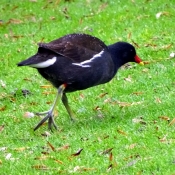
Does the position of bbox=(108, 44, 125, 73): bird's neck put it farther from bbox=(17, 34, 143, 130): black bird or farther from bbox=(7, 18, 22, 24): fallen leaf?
bbox=(7, 18, 22, 24): fallen leaf

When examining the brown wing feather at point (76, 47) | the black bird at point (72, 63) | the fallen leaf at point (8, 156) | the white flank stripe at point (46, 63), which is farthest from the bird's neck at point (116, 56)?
the fallen leaf at point (8, 156)

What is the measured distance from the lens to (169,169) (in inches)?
264

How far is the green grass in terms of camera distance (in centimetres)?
741

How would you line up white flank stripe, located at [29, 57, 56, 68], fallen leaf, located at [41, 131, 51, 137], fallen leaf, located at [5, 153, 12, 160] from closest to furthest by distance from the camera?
1. fallen leaf, located at [5, 153, 12, 160]
2. white flank stripe, located at [29, 57, 56, 68]
3. fallen leaf, located at [41, 131, 51, 137]

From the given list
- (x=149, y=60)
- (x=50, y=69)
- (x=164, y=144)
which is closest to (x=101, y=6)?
(x=149, y=60)

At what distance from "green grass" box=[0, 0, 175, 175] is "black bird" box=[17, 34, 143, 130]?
567mm

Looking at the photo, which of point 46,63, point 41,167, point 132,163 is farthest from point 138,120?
point 41,167

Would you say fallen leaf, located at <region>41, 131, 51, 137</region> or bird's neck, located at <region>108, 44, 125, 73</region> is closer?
fallen leaf, located at <region>41, 131, 51, 137</region>

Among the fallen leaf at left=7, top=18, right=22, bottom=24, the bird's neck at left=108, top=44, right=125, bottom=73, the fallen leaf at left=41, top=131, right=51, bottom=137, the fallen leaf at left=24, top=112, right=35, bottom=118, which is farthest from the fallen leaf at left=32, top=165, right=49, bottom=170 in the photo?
the fallen leaf at left=7, top=18, right=22, bottom=24

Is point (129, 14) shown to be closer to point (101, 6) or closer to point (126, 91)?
point (101, 6)

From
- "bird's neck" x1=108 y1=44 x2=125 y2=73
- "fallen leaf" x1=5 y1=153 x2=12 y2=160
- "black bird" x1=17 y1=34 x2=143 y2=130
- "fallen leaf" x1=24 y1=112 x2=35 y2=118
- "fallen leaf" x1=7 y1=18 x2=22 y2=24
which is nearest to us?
"fallen leaf" x1=5 y1=153 x2=12 y2=160

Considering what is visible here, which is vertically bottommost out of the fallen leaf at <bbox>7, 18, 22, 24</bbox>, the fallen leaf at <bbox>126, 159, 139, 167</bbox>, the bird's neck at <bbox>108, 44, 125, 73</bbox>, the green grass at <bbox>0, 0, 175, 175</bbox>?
the fallen leaf at <bbox>7, 18, 22, 24</bbox>

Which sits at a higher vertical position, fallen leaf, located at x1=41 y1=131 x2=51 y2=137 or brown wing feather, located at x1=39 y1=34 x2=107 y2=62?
brown wing feather, located at x1=39 y1=34 x2=107 y2=62

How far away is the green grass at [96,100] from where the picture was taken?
7406mm
